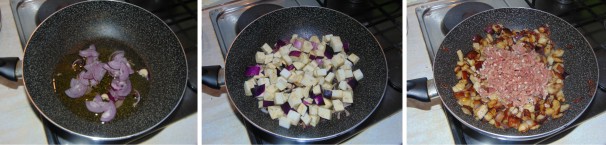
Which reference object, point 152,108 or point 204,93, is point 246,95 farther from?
point 152,108

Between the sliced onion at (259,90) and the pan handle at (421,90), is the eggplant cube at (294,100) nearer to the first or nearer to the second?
the sliced onion at (259,90)

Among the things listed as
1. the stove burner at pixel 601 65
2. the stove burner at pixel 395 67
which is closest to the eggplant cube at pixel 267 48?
the stove burner at pixel 395 67

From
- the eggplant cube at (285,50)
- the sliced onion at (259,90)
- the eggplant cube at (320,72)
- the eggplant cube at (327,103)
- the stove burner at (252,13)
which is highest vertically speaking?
the stove burner at (252,13)

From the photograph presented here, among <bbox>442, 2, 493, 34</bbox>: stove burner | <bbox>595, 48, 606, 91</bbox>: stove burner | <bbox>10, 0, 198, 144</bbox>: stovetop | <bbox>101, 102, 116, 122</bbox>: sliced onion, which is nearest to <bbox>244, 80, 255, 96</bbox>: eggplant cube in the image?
<bbox>10, 0, 198, 144</bbox>: stovetop

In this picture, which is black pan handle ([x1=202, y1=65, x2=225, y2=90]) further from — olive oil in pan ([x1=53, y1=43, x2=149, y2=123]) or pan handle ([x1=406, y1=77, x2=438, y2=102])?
pan handle ([x1=406, y1=77, x2=438, y2=102])

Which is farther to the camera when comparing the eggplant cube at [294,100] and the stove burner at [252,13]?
the stove burner at [252,13]

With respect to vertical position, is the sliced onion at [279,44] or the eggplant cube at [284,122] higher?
the sliced onion at [279,44]
